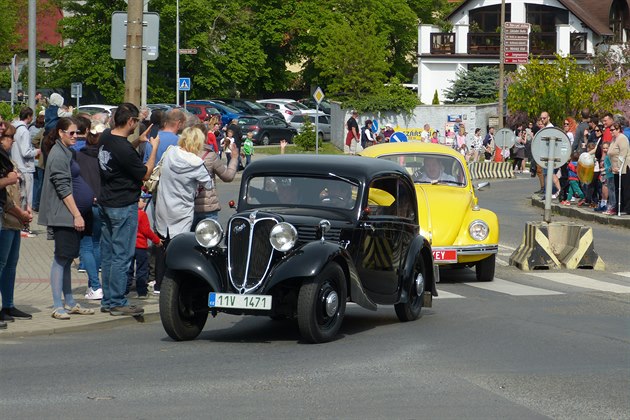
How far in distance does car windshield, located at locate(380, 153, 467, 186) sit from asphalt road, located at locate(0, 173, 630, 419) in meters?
4.15

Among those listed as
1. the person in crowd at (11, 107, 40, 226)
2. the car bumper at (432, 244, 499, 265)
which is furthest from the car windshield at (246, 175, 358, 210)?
the person in crowd at (11, 107, 40, 226)

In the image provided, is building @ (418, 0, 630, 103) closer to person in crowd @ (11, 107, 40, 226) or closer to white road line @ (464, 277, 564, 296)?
person in crowd @ (11, 107, 40, 226)

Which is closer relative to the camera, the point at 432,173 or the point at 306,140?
the point at 432,173

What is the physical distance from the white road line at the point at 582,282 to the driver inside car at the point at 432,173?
6.21ft

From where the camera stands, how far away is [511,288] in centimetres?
1527

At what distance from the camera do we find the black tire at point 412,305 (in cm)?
1181

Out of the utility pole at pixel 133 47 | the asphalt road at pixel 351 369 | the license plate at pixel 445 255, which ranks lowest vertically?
the asphalt road at pixel 351 369

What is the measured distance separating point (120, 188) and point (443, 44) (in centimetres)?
6648

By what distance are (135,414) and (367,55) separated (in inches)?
2263

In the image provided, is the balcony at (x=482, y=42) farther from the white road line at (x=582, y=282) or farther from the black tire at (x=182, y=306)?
the black tire at (x=182, y=306)

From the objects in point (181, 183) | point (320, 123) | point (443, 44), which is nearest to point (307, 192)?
point (181, 183)

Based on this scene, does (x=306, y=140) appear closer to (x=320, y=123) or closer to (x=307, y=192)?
(x=320, y=123)

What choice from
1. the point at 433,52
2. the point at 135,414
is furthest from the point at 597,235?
the point at 433,52

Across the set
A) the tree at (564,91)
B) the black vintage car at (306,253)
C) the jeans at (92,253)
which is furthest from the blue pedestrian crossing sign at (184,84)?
the black vintage car at (306,253)
